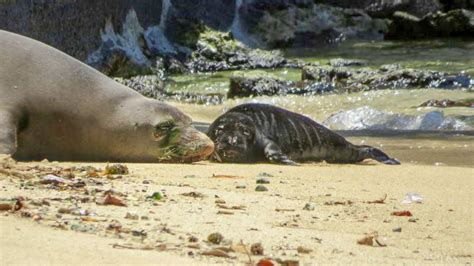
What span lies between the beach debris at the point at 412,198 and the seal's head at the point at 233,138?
2496mm

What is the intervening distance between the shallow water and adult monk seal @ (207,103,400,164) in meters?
0.48

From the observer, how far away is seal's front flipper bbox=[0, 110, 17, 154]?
7.19m

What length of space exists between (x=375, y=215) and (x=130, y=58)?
13.7m

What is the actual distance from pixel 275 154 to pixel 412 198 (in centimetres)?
273

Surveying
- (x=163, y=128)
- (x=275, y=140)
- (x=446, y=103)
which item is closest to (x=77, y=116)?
(x=163, y=128)

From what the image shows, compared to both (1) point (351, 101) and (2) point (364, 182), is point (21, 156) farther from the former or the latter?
(1) point (351, 101)

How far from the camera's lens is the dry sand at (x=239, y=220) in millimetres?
3936

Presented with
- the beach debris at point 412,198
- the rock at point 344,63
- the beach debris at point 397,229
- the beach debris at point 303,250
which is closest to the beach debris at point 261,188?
the beach debris at point 412,198

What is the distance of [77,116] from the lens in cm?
796

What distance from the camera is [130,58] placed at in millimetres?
18953

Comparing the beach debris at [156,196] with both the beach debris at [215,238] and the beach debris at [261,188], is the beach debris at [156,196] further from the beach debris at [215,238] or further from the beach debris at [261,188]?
the beach debris at [215,238]

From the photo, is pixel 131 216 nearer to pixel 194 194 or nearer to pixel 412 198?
pixel 194 194

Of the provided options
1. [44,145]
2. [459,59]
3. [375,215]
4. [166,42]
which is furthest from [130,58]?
[375,215]

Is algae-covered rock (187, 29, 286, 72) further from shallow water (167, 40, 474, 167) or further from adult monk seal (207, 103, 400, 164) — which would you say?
adult monk seal (207, 103, 400, 164)
